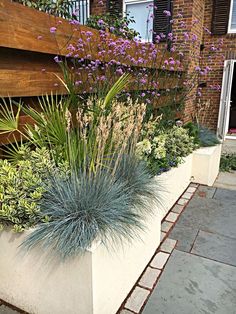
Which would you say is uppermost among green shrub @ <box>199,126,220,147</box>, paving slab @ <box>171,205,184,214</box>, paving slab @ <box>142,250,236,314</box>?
green shrub @ <box>199,126,220,147</box>

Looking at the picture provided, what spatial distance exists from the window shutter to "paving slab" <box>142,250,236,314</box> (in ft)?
19.9

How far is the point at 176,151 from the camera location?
351 cm

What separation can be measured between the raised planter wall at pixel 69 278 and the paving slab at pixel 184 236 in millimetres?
653

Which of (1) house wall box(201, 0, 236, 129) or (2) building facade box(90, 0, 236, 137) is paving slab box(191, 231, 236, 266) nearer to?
(2) building facade box(90, 0, 236, 137)

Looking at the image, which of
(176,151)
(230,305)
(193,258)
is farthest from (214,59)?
(230,305)

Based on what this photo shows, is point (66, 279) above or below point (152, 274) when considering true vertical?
above

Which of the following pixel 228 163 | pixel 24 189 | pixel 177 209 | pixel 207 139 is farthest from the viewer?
pixel 228 163

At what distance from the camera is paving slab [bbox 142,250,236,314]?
177cm

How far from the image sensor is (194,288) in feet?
6.36

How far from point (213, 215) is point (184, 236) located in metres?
0.66

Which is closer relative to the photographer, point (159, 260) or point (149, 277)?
point (149, 277)

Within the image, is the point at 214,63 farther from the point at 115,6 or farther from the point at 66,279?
the point at 66,279

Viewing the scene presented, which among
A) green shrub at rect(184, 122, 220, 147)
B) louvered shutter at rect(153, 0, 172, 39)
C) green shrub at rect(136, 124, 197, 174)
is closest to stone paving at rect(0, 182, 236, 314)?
green shrub at rect(136, 124, 197, 174)

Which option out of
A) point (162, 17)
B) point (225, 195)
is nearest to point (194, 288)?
point (225, 195)
